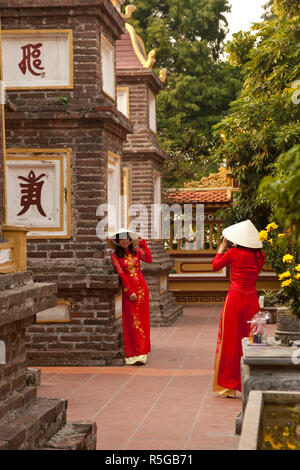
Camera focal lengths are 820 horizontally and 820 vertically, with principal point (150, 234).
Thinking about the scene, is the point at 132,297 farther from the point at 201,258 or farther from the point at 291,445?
the point at 201,258

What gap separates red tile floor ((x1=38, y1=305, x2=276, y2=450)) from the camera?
6988mm

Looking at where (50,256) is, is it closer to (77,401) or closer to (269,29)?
(77,401)

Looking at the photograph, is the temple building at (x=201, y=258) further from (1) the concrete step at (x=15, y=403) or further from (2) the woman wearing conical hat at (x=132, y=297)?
(1) the concrete step at (x=15, y=403)

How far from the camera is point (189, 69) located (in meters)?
25.7

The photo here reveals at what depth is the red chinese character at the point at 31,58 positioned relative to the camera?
10.9 m

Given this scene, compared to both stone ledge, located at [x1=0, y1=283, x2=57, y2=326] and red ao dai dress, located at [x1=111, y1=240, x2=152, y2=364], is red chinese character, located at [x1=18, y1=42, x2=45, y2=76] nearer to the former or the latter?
red ao dai dress, located at [x1=111, y1=240, x2=152, y2=364]

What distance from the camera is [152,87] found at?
16766 mm

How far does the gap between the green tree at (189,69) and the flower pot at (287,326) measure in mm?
16711

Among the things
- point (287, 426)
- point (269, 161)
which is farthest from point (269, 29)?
point (287, 426)

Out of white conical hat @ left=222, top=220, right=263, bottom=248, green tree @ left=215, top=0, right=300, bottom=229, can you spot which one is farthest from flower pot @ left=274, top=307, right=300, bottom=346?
green tree @ left=215, top=0, right=300, bottom=229

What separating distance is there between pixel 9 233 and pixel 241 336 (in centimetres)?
345

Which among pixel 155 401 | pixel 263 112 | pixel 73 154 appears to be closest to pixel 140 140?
pixel 263 112

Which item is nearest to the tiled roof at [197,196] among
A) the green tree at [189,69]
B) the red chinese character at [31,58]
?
the green tree at [189,69]

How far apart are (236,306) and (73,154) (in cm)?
350
